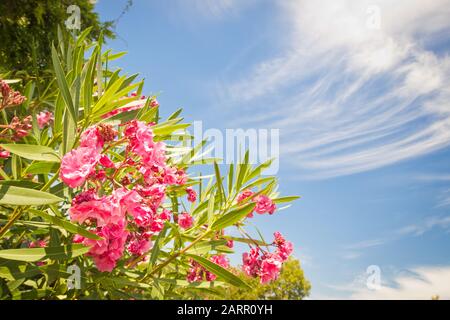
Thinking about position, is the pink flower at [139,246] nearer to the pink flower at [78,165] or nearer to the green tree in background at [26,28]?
the pink flower at [78,165]

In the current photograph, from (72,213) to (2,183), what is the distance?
359 mm

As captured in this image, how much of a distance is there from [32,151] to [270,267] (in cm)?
146

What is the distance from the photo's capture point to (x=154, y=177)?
5.75 ft

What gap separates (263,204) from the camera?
2301mm

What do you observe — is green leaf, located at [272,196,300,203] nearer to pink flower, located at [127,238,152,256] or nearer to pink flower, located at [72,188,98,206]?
pink flower, located at [127,238,152,256]

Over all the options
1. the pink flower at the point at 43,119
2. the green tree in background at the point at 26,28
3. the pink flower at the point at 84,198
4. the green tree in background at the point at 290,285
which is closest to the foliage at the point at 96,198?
the pink flower at the point at 84,198

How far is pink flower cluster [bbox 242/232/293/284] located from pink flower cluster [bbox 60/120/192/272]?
73cm

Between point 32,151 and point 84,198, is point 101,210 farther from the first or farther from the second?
point 32,151

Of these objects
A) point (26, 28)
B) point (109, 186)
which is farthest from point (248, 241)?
point (26, 28)

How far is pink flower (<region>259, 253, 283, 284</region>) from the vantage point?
7.50 ft
